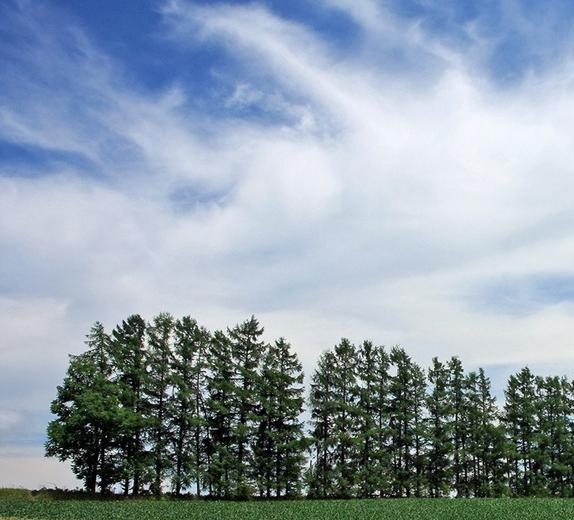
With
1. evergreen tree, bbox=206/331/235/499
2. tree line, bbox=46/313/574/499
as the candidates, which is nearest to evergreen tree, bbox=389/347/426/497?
tree line, bbox=46/313/574/499

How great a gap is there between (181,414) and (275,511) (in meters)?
18.9

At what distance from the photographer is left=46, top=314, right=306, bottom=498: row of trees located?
55.6 metres

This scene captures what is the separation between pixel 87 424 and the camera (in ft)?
183

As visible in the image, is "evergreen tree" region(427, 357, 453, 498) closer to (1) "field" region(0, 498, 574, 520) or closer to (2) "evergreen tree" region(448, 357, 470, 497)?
(2) "evergreen tree" region(448, 357, 470, 497)

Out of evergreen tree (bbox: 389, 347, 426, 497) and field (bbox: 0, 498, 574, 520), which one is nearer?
field (bbox: 0, 498, 574, 520)

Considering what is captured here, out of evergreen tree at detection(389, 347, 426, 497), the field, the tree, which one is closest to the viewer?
the field

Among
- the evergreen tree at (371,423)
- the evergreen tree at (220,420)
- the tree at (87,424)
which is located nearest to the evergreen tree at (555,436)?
the evergreen tree at (371,423)

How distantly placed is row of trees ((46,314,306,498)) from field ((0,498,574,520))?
9.90 metres

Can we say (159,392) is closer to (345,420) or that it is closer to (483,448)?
(345,420)

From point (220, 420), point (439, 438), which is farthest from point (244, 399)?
point (439, 438)

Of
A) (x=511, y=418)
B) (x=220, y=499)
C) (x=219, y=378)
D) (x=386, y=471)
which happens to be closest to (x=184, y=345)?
(x=219, y=378)

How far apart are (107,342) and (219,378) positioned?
37.1ft

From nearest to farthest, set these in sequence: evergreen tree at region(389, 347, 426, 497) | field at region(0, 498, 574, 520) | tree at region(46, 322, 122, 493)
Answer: field at region(0, 498, 574, 520)
tree at region(46, 322, 122, 493)
evergreen tree at region(389, 347, 426, 497)

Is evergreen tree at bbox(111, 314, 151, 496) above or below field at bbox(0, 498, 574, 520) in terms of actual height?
above
